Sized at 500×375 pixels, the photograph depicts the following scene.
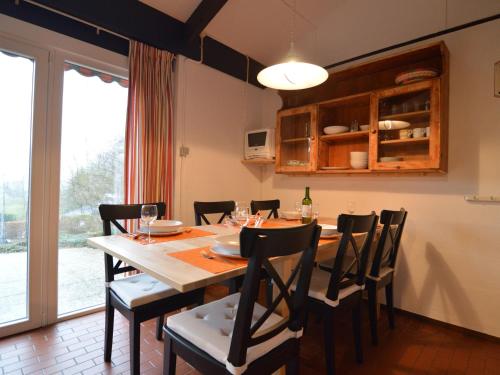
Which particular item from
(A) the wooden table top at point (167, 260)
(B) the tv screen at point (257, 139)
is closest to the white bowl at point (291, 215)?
(A) the wooden table top at point (167, 260)

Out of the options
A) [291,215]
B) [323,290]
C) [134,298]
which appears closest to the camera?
[134,298]

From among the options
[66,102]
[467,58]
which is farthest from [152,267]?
[467,58]

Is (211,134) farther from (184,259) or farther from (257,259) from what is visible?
(257,259)

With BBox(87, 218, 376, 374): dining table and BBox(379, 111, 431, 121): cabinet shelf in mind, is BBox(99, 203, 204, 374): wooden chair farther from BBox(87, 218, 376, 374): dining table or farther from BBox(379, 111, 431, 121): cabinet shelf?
BBox(379, 111, 431, 121): cabinet shelf

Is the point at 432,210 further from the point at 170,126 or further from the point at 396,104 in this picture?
the point at 170,126

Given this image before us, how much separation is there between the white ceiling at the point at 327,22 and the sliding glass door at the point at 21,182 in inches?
44.8

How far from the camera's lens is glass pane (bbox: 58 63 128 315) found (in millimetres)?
2217

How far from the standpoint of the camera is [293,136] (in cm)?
304

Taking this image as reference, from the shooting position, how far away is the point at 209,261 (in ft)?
3.73

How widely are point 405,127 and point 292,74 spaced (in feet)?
3.68

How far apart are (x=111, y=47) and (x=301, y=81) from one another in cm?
162

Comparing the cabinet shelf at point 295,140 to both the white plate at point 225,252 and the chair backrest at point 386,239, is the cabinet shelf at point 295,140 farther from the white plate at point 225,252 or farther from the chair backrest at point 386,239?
the white plate at point 225,252

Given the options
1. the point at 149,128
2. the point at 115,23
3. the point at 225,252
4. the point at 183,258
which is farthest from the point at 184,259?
the point at 115,23

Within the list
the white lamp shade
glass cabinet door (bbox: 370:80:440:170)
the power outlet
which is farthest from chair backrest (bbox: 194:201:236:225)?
glass cabinet door (bbox: 370:80:440:170)
